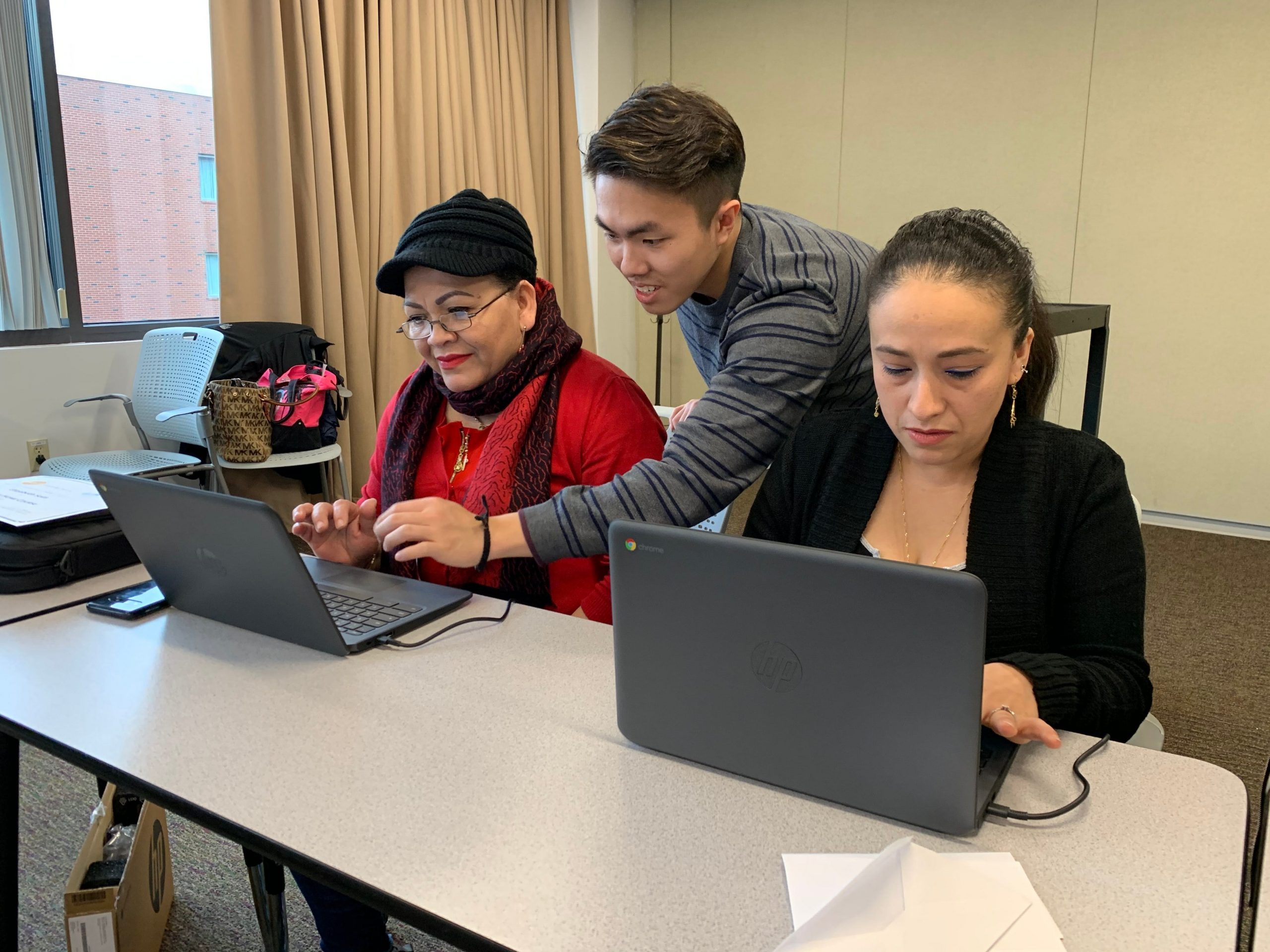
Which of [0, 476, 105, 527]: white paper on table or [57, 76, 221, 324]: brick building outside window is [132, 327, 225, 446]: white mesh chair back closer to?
[57, 76, 221, 324]: brick building outside window

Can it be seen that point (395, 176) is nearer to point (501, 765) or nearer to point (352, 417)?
point (352, 417)

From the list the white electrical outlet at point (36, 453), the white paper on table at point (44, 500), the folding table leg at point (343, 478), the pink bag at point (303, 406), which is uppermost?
the white paper on table at point (44, 500)

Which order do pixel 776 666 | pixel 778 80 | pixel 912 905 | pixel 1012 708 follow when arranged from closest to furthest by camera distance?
pixel 912 905 → pixel 776 666 → pixel 1012 708 → pixel 778 80

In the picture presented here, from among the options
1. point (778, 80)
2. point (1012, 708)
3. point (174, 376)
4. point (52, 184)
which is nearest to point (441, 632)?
point (1012, 708)

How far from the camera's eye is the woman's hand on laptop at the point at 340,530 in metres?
1.46

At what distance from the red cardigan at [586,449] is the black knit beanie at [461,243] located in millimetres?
227

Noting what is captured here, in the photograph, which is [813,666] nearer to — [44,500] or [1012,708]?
[1012,708]

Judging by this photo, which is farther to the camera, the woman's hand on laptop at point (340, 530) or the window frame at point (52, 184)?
the window frame at point (52, 184)

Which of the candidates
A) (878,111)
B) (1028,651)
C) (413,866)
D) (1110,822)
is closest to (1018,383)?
(1028,651)

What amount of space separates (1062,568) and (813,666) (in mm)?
458

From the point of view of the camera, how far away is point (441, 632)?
125cm

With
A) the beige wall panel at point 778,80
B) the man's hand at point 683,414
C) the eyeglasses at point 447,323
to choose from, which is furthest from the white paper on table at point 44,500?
the beige wall panel at point 778,80

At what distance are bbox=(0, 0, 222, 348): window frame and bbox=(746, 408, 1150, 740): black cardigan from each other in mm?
3347

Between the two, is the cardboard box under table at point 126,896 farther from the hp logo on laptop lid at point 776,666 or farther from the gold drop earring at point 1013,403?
the gold drop earring at point 1013,403
